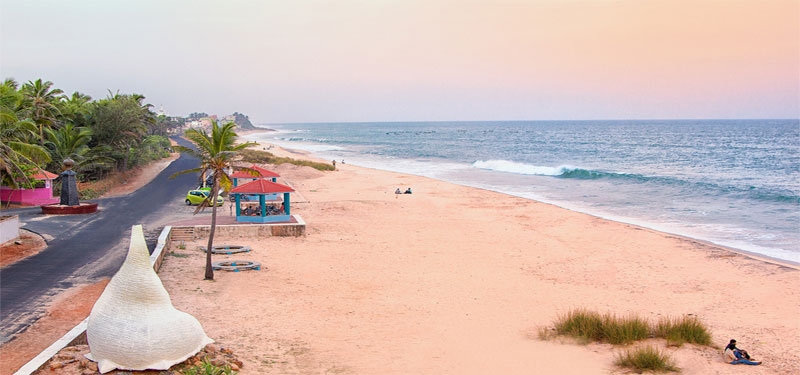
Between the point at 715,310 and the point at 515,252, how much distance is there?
7014mm

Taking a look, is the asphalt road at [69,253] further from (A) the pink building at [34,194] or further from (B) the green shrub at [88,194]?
(A) the pink building at [34,194]

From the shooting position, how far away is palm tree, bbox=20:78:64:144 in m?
30.8

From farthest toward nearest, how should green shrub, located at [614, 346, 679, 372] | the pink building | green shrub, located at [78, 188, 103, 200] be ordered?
green shrub, located at [78, 188, 103, 200]
the pink building
green shrub, located at [614, 346, 679, 372]

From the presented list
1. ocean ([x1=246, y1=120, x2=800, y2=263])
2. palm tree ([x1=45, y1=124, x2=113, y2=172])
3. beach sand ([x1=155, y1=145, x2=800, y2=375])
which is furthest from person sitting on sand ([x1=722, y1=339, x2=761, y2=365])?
palm tree ([x1=45, y1=124, x2=113, y2=172])

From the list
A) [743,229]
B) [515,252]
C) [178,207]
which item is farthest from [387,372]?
[743,229]

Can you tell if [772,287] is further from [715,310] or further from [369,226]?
[369,226]

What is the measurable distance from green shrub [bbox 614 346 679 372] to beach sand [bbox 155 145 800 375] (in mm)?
298

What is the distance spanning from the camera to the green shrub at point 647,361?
9.61m

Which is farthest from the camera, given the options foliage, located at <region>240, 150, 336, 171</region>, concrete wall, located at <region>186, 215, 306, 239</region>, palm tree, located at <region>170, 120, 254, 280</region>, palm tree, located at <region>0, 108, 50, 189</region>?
foliage, located at <region>240, 150, 336, 171</region>

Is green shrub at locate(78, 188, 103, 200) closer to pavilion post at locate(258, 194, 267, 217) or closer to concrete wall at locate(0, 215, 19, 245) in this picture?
concrete wall at locate(0, 215, 19, 245)

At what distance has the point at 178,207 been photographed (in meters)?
26.2

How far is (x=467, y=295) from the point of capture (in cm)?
1447

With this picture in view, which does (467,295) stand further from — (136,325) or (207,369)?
(136,325)

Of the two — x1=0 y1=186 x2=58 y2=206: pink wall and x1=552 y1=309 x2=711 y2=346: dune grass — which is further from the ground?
x1=0 y1=186 x2=58 y2=206: pink wall
